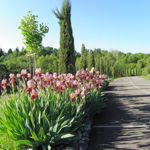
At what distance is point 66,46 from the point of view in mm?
16750

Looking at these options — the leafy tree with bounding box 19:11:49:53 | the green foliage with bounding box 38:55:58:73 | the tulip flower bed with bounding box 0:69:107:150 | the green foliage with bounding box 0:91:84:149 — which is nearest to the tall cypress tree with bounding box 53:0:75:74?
the leafy tree with bounding box 19:11:49:53

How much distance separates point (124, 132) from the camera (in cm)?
771

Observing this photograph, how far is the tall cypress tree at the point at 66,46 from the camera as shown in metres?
16.7

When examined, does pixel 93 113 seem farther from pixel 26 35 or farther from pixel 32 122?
pixel 26 35

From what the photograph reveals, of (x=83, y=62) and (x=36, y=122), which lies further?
(x=83, y=62)

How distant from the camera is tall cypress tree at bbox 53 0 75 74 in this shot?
16.7 metres

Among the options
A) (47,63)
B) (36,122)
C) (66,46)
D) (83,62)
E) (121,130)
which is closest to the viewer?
(36,122)

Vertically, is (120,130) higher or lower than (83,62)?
lower

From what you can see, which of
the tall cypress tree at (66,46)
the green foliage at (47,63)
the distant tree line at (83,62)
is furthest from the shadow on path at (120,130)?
the green foliage at (47,63)

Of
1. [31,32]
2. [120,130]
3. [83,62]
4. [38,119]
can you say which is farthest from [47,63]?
[38,119]

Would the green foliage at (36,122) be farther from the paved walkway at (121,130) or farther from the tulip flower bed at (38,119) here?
the paved walkway at (121,130)

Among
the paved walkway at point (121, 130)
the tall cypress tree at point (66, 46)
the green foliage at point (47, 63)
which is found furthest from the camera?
the green foliage at point (47, 63)

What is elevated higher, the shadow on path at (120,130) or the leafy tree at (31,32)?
the leafy tree at (31,32)

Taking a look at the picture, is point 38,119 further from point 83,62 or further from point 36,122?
point 83,62
